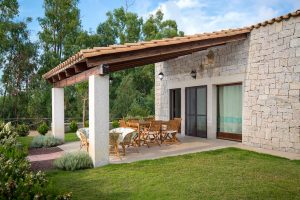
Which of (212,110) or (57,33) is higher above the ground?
(57,33)

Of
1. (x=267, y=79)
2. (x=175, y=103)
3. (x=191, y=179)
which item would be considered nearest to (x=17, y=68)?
(x=175, y=103)

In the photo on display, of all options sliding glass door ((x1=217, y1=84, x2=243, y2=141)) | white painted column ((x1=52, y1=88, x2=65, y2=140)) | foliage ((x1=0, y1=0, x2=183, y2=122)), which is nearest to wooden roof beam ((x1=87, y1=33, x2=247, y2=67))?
sliding glass door ((x1=217, y1=84, x2=243, y2=141))

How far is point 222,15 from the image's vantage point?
72.6 ft

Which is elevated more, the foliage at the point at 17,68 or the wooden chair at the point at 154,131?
the foliage at the point at 17,68

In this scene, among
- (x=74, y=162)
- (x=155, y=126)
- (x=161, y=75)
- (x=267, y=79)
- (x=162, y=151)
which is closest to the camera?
(x=74, y=162)

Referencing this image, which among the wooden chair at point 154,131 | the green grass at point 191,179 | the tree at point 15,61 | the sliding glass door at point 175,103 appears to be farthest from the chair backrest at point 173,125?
the tree at point 15,61

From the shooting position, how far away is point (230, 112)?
1081 cm

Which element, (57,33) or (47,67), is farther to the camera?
(57,33)

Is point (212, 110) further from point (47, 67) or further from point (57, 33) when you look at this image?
point (57, 33)

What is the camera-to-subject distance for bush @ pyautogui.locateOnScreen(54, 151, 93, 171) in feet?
23.8

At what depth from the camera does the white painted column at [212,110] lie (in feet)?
37.0

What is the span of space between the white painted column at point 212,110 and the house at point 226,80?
36 mm

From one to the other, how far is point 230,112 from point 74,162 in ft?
19.3

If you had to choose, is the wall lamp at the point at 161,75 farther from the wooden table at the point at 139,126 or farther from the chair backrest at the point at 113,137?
the chair backrest at the point at 113,137
